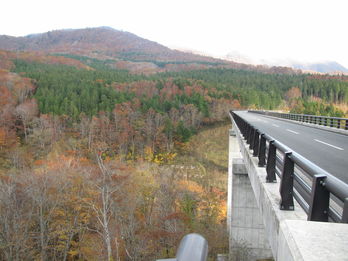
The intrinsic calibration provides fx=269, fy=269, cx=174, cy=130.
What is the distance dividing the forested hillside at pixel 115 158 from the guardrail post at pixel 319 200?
1945cm

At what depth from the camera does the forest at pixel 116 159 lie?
25.1m

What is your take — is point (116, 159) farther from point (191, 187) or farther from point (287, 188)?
point (287, 188)

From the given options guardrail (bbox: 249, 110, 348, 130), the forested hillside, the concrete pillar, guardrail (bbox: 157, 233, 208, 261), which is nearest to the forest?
the forested hillside

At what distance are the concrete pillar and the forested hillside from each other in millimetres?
8889

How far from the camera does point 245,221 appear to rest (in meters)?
16.9

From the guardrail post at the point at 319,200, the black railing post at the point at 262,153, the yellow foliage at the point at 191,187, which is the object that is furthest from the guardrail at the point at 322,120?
the yellow foliage at the point at 191,187

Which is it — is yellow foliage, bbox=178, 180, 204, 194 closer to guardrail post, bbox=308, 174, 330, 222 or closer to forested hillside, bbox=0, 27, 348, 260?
forested hillside, bbox=0, 27, 348, 260

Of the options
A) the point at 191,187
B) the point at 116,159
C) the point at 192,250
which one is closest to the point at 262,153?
the point at 192,250

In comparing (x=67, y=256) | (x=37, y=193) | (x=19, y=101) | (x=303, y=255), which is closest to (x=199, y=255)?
(x=303, y=255)

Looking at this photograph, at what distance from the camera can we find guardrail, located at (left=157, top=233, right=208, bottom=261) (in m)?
0.95

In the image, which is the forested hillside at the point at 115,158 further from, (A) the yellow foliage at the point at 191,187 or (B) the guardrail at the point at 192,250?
(B) the guardrail at the point at 192,250

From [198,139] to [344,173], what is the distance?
8052 centimetres

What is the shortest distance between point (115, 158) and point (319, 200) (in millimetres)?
66195

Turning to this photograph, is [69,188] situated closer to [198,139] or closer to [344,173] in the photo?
[344,173]
